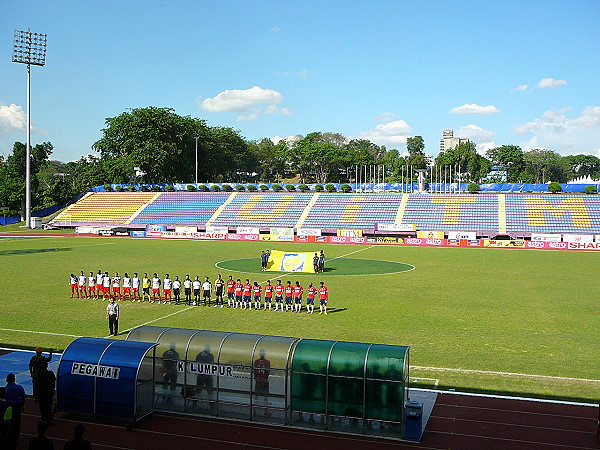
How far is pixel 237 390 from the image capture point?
1356 centimetres

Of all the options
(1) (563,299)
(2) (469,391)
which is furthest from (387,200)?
(2) (469,391)

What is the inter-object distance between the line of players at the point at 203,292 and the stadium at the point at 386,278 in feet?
2.87

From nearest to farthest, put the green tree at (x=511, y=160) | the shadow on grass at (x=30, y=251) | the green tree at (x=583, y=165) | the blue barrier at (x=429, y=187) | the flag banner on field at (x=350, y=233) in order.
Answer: the shadow on grass at (x=30, y=251) < the flag banner on field at (x=350, y=233) < the blue barrier at (x=429, y=187) < the green tree at (x=511, y=160) < the green tree at (x=583, y=165)

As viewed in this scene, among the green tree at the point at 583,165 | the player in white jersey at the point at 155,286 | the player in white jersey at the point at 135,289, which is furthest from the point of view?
the green tree at the point at 583,165

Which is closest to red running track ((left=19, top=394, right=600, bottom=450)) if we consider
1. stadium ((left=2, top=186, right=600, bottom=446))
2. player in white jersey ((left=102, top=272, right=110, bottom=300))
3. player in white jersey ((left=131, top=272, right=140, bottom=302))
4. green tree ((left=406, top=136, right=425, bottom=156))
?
stadium ((left=2, top=186, right=600, bottom=446))

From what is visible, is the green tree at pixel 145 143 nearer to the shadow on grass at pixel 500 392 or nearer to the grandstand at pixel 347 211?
the grandstand at pixel 347 211

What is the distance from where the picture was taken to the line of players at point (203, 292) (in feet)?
85.6

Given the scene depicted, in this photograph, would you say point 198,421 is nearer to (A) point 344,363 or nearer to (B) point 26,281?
(A) point 344,363

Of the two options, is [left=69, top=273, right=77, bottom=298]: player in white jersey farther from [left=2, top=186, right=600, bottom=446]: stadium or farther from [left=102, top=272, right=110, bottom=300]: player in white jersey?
[left=102, top=272, right=110, bottom=300]: player in white jersey

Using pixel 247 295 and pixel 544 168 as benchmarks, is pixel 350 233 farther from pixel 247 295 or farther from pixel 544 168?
pixel 544 168

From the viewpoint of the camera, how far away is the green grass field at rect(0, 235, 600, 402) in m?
17.5

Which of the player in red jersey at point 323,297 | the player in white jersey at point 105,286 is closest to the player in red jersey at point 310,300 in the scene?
the player in red jersey at point 323,297

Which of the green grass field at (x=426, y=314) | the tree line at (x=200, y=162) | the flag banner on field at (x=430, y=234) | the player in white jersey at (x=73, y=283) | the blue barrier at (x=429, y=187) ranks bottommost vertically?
the green grass field at (x=426, y=314)

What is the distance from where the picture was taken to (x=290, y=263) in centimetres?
3931
